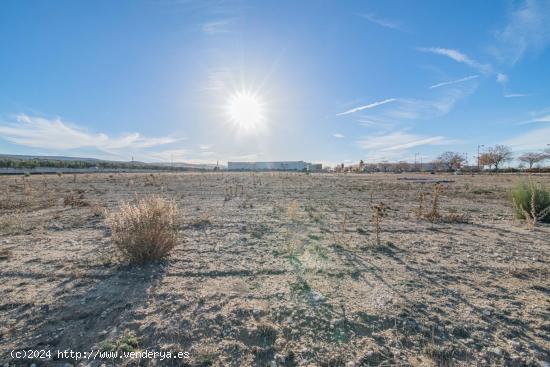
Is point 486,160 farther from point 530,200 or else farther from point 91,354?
point 91,354

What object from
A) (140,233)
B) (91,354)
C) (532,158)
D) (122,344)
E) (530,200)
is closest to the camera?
(91,354)

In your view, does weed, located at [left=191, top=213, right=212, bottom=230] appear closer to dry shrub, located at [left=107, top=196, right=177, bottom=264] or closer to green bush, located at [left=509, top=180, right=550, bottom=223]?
dry shrub, located at [left=107, top=196, right=177, bottom=264]

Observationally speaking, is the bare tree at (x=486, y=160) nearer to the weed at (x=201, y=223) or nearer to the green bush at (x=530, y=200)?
the green bush at (x=530, y=200)

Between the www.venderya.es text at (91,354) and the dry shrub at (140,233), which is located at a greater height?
the dry shrub at (140,233)

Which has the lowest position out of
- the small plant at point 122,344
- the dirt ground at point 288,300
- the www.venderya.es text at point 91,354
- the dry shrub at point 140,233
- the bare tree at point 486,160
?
the www.venderya.es text at point 91,354

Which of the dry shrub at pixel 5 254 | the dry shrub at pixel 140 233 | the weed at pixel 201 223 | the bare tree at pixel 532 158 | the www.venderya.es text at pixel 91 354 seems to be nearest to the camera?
the www.venderya.es text at pixel 91 354

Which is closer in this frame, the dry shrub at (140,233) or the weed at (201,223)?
the dry shrub at (140,233)

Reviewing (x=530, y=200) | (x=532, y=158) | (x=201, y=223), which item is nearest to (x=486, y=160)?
(x=532, y=158)

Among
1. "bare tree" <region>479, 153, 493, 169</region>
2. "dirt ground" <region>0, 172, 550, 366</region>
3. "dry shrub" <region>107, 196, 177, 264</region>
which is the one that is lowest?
"dirt ground" <region>0, 172, 550, 366</region>

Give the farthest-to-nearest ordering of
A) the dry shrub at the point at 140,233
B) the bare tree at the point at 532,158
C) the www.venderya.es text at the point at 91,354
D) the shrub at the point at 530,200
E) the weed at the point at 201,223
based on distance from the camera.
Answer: the bare tree at the point at 532,158 < the shrub at the point at 530,200 < the weed at the point at 201,223 < the dry shrub at the point at 140,233 < the www.venderya.es text at the point at 91,354

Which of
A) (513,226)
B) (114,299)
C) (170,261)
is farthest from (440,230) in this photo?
(114,299)

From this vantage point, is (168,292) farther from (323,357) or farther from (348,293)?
(348,293)

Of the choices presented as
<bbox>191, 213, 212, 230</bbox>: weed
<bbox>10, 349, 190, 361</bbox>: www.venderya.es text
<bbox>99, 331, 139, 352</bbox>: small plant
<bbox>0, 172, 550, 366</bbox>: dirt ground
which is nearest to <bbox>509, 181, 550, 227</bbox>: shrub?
<bbox>0, 172, 550, 366</bbox>: dirt ground

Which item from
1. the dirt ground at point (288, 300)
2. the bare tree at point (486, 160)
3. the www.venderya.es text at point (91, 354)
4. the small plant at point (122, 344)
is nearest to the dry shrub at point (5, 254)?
the dirt ground at point (288, 300)
